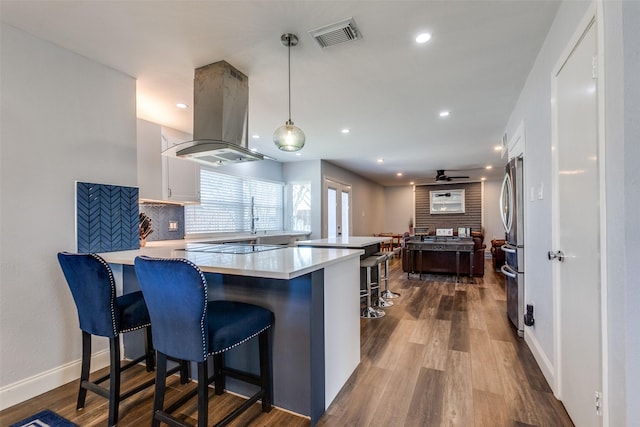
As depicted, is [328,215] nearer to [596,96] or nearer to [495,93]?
[495,93]

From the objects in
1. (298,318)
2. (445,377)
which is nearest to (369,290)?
(445,377)

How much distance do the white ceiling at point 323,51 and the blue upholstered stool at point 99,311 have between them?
1.61m

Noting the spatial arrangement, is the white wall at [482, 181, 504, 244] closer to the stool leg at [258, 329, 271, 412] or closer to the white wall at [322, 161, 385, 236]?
the white wall at [322, 161, 385, 236]

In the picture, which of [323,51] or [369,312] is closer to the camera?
[323,51]

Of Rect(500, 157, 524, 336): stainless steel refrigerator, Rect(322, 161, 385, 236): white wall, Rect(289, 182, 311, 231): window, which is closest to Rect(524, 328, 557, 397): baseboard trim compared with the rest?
Rect(500, 157, 524, 336): stainless steel refrigerator

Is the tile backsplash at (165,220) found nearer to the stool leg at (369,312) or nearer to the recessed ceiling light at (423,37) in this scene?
the stool leg at (369,312)

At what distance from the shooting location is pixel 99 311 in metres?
1.72

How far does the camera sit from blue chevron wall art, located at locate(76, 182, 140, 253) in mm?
2328

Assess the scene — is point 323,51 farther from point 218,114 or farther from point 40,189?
point 40,189

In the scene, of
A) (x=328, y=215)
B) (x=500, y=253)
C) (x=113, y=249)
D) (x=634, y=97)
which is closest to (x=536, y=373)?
(x=634, y=97)

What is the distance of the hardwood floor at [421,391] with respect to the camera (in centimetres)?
173

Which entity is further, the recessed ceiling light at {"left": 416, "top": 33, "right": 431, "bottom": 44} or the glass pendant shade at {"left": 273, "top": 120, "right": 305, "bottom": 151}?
the glass pendant shade at {"left": 273, "top": 120, "right": 305, "bottom": 151}

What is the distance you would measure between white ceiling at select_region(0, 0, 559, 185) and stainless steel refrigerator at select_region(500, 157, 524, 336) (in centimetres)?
93

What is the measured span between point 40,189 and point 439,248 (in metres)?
5.85
